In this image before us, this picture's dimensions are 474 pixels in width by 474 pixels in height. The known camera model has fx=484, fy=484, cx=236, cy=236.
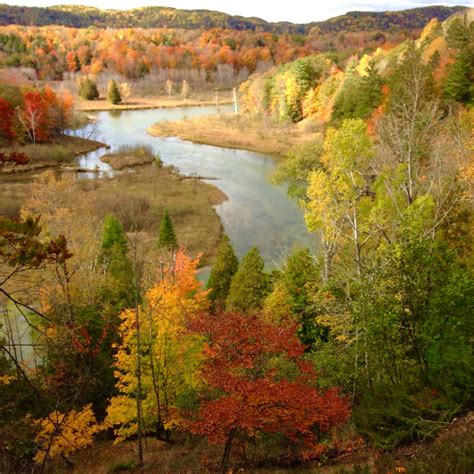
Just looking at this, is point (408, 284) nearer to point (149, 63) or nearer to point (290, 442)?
point (290, 442)

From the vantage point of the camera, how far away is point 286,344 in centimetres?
1152

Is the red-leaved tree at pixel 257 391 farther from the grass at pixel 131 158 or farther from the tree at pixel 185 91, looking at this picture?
the tree at pixel 185 91

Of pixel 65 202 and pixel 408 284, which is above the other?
pixel 408 284

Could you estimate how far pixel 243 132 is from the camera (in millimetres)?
68000

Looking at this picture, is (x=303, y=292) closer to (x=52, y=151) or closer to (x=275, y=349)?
(x=275, y=349)

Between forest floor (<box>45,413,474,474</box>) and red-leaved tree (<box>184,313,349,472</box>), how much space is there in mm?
768

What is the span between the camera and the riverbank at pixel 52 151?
53938mm

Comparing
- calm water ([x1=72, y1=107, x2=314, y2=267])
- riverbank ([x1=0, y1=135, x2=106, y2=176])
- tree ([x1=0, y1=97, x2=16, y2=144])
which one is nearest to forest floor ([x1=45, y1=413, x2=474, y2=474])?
calm water ([x1=72, y1=107, x2=314, y2=267])

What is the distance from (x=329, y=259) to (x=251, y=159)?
3897 centimetres

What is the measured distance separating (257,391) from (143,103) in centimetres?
10463

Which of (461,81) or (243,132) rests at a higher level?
(461,81)

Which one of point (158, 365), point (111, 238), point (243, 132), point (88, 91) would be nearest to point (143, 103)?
point (88, 91)

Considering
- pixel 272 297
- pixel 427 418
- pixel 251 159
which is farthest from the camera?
pixel 251 159

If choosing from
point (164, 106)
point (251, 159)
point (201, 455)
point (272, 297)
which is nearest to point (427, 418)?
point (201, 455)
